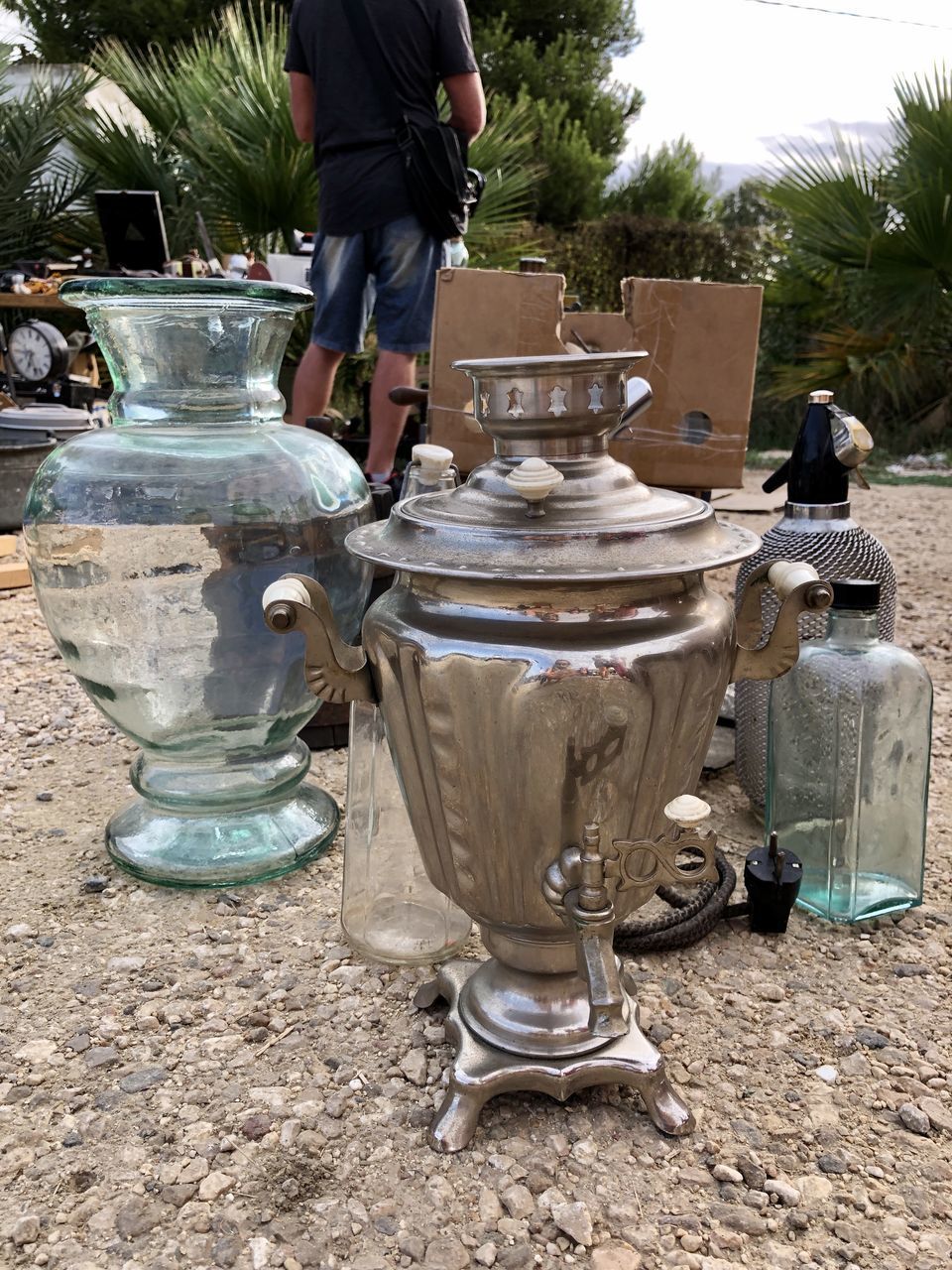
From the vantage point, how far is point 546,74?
12.9 metres

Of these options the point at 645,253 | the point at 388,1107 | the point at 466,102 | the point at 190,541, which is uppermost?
the point at 466,102

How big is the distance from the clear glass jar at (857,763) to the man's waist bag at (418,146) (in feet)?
7.29

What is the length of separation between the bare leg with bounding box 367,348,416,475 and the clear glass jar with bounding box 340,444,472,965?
1.91 m

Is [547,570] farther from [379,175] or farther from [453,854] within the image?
[379,175]

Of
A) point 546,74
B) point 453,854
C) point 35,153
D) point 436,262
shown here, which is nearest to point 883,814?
point 453,854

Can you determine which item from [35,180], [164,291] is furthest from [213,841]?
[35,180]

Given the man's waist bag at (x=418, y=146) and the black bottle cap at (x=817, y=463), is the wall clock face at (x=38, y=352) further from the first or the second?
the black bottle cap at (x=817, y=463)

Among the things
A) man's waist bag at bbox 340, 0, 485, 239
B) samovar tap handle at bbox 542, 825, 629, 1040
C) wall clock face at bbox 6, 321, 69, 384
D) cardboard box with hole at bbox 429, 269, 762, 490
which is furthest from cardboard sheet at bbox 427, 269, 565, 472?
wall clock face at bbox 6, 321, 69, 384

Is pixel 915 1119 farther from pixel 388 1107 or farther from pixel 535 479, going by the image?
pixel 535 479

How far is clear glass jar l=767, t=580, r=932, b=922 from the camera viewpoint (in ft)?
6.03

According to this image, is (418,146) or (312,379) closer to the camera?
(418,146)

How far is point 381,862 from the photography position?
6.05 feet

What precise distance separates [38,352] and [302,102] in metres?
2.54

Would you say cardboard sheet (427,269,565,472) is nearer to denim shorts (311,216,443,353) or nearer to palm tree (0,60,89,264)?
denim shorts (311,216,443,353)
